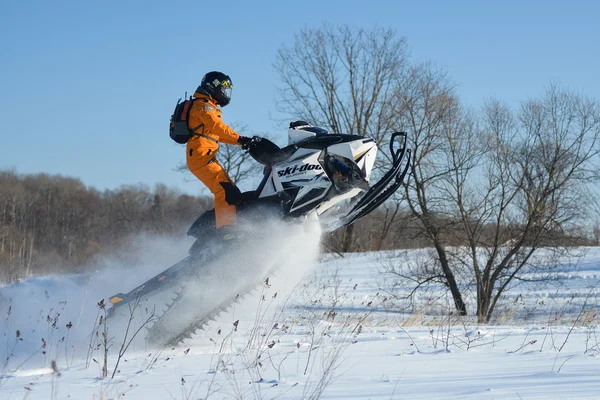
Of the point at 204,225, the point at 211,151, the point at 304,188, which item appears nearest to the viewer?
the point at 304,188

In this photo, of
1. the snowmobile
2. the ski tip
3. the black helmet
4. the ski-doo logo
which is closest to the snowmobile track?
the snowmobile

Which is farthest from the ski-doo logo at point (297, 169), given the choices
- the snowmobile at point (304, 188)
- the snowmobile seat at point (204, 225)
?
the snowmobile seat at point (204, 225)

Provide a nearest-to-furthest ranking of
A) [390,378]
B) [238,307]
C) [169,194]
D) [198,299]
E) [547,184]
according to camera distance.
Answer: [390,378], [198,299], [238,307], [547,184], [169,194]

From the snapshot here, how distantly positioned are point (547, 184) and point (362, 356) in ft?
51.1

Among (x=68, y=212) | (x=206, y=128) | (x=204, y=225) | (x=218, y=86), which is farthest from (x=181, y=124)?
(x=68, y=212)

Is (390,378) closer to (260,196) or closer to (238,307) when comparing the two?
(260,196)

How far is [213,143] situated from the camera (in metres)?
6.46

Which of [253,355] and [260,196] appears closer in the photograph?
[253,355]

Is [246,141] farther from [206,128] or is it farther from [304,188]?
[304,188]

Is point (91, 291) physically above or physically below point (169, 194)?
below

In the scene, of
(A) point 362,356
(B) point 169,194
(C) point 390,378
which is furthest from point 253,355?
(B) point 169,194

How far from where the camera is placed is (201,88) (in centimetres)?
646

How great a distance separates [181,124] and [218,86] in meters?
0.53

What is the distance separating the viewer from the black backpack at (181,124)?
6.34 metres
